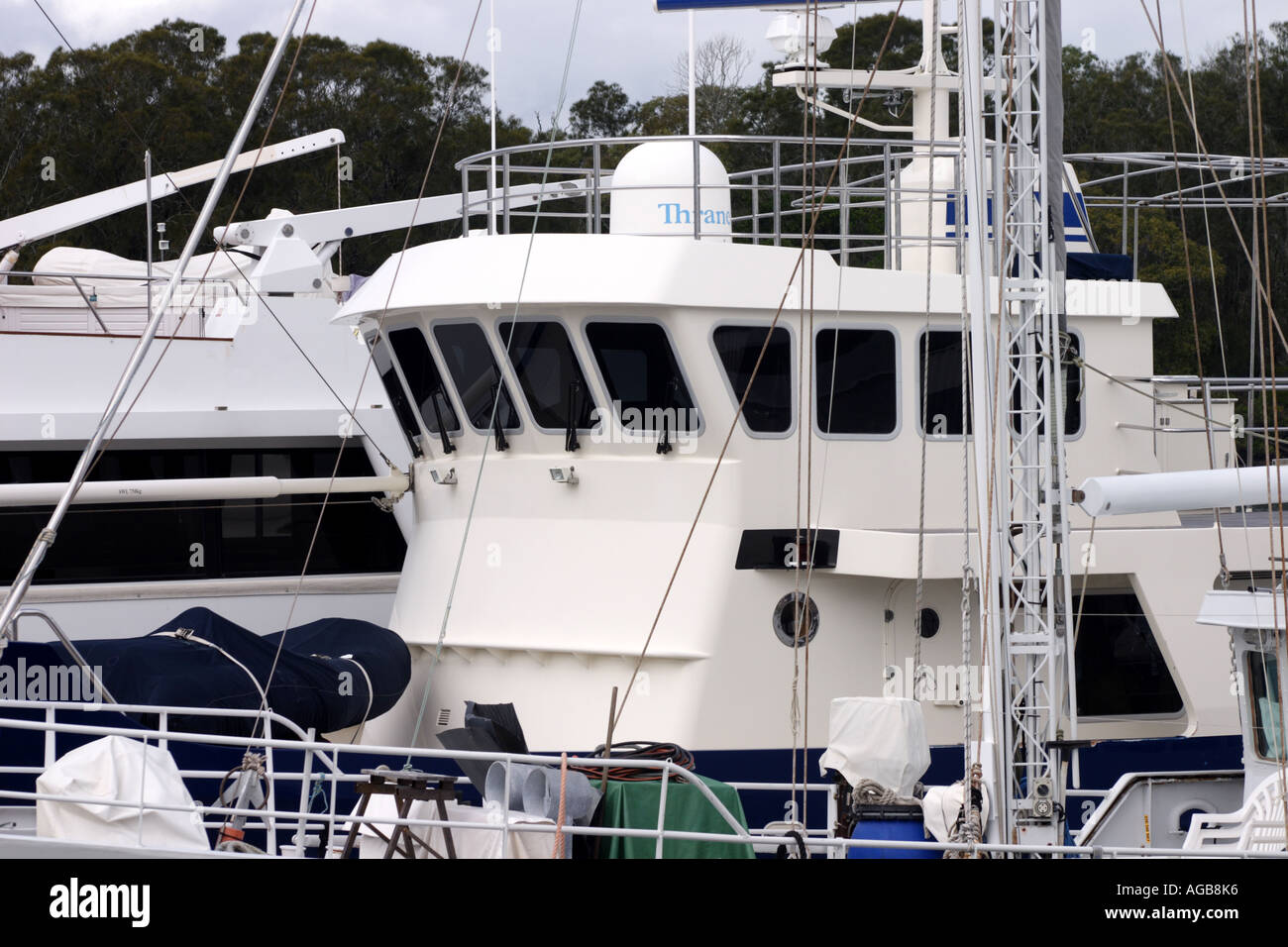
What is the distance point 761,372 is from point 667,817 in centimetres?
475

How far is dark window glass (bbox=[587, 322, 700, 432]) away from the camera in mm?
12625

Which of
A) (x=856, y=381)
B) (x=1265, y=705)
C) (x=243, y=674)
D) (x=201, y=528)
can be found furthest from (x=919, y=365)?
(x=201, y=528)

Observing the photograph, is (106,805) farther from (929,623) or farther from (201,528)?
(201,528)

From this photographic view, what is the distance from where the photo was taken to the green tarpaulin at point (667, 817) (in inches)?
346

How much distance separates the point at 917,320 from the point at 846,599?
2311 mm

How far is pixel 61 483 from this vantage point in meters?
16.2

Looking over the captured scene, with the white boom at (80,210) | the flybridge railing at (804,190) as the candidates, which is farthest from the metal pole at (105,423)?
the white boom at (80,210)

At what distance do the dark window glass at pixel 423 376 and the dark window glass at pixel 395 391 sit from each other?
0.51ft

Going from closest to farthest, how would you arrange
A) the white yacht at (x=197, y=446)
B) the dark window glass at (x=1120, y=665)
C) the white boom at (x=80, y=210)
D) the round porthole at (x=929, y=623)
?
the round porthole at (x=929, y=623)
the dark window glass at (x=1120, y=665)
the white yacht at (x=197, y=446)
the white boom at (x=80, y=210)

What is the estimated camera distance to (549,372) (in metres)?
13.0

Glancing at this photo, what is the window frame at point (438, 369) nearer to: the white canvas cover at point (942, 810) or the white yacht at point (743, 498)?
the white yacht at point (743, 498)

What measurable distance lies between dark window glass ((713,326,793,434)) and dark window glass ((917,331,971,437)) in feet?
3.73

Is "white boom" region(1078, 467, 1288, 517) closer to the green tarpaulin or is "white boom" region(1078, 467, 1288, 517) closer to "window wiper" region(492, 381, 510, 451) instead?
the green tarpaulin
